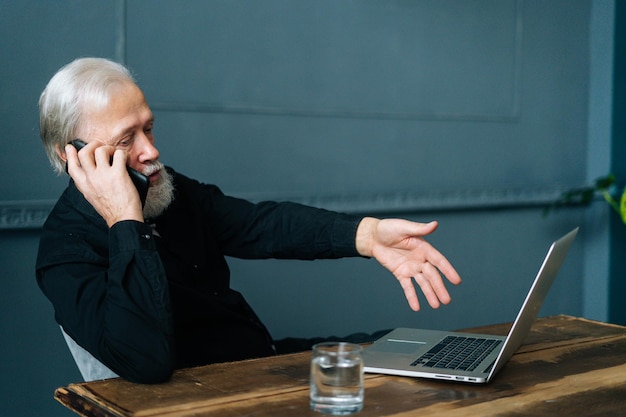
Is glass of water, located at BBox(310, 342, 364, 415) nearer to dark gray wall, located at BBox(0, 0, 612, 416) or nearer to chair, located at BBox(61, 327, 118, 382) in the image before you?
chair, located at BBox(61, 327, 118, 382)

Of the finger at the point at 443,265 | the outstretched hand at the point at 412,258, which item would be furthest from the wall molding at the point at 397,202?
the finger at the point at 443,265

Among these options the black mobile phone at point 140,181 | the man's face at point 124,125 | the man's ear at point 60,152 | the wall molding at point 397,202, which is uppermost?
the man's face at point 124,125

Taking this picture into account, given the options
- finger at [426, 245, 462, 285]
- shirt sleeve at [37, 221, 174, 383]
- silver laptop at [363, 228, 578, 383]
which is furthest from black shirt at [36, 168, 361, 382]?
silver laptop at [363, 228, 578, 383]

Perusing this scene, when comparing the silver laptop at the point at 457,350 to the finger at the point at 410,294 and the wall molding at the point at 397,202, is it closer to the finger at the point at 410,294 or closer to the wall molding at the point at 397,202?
the finger at the point at 410,294

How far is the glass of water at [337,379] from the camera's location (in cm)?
128

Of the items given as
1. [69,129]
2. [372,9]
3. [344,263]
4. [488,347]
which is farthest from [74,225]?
[372,9]

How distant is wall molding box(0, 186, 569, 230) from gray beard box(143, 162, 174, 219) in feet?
2.16

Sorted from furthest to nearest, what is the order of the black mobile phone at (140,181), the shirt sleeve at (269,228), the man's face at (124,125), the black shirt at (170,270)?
the shirt sleeve at (269,228), the man's face at (124,125), the black mobile phone at (140,181), the black shirt at (170,270)

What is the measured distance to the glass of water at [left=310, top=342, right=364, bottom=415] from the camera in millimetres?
1283

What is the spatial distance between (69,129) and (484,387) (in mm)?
1172

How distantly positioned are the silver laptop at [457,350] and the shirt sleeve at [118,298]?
1.42ft

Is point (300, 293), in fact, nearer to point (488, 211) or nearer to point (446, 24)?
point (488, 211)

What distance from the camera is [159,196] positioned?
80.7 inches

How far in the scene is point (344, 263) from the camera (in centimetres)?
331
